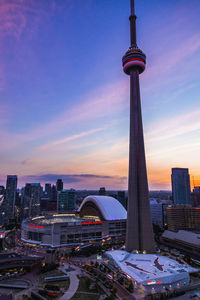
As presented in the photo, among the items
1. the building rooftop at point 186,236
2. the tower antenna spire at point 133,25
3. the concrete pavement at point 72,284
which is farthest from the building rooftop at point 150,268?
the tower antenna spire at point 133,25

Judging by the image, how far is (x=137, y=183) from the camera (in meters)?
82.3

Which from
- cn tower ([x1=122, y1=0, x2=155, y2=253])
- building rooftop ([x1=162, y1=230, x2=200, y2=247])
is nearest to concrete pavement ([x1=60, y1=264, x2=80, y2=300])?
cn tower ([x1=122, y1=0, x2=155, y2=253])

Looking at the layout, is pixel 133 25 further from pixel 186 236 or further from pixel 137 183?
pixel 186 236

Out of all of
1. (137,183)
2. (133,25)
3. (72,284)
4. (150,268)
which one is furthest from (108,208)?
(133,25)

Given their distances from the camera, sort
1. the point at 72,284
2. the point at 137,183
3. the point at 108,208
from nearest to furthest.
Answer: the point at 72,284
the point at 137,183
the point at 108,208

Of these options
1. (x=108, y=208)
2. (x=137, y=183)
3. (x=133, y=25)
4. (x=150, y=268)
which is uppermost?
(x=133, y=25)

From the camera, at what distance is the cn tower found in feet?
253

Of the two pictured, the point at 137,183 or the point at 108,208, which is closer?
the point at 137,183

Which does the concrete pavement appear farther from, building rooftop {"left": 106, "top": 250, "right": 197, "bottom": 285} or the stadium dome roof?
the stadium dome roof

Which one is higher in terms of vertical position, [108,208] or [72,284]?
[108,208]

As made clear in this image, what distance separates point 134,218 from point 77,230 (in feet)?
99.3

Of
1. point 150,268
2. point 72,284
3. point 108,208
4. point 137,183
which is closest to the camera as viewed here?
point 72,284

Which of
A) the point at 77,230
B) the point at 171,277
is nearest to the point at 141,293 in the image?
the point at 171,277

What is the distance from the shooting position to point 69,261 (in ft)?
224
